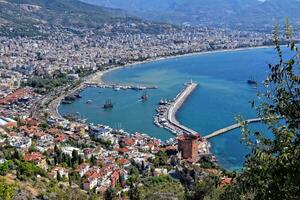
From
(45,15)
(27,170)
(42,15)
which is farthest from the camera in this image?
(45,15)

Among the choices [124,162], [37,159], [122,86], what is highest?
[37,159]

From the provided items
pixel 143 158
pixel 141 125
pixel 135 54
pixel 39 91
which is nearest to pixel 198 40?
pixel 135 54

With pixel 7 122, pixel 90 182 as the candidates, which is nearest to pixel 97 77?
pixel 7 122

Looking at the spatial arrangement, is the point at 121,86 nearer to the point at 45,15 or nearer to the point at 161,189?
the point at 161,189

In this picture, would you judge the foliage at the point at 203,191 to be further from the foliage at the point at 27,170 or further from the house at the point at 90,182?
the foliage at the point at 27,170

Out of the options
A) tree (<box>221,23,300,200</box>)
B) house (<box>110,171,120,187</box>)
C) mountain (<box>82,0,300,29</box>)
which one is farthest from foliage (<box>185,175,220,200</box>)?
mountain (<box>82,0,300,29</box>)

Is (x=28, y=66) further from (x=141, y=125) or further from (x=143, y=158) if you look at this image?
(x=143, y=158)

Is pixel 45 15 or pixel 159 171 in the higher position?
pixel 45 15
